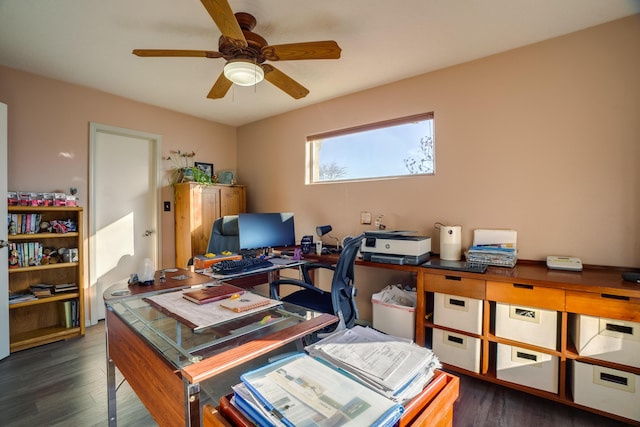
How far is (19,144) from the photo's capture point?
9.07 ft

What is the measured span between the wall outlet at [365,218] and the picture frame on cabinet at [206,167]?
2179 millimetres

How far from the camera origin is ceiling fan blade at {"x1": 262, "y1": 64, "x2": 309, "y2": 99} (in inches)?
83.1

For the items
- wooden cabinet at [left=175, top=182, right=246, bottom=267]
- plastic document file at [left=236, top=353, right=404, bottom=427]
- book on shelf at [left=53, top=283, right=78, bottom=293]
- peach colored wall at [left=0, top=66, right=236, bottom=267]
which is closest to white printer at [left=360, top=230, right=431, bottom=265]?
plastic document file at [left=236, top=353, right=404, bottom=427]

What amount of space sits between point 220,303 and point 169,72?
245cm

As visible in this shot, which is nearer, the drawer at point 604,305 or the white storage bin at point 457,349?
the drawer at point 604,305

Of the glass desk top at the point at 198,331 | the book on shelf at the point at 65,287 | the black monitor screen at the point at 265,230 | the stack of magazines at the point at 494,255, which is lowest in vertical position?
the book on shelf at the point at 65,287

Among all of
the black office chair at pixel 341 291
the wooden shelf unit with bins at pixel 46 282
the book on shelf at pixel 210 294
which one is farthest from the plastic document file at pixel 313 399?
the wooden shelf unit with bins at pixel 46 282

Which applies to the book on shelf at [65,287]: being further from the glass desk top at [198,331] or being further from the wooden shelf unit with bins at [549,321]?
the wooden shelf unit with bins at [549,321]

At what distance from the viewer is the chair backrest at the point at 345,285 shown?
1.94 meters

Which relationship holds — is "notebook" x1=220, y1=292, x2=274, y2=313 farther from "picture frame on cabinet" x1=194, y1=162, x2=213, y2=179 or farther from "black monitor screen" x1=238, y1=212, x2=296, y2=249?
"picture frame on cabinet" x1=194, y1=162, x2=213, y2=179

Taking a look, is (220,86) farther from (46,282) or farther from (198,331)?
(46,282)

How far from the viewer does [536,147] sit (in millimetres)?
2303

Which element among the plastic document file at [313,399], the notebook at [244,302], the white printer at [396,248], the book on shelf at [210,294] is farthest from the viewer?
the white printer at [396,248]

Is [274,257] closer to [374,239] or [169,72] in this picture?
[374,239]
